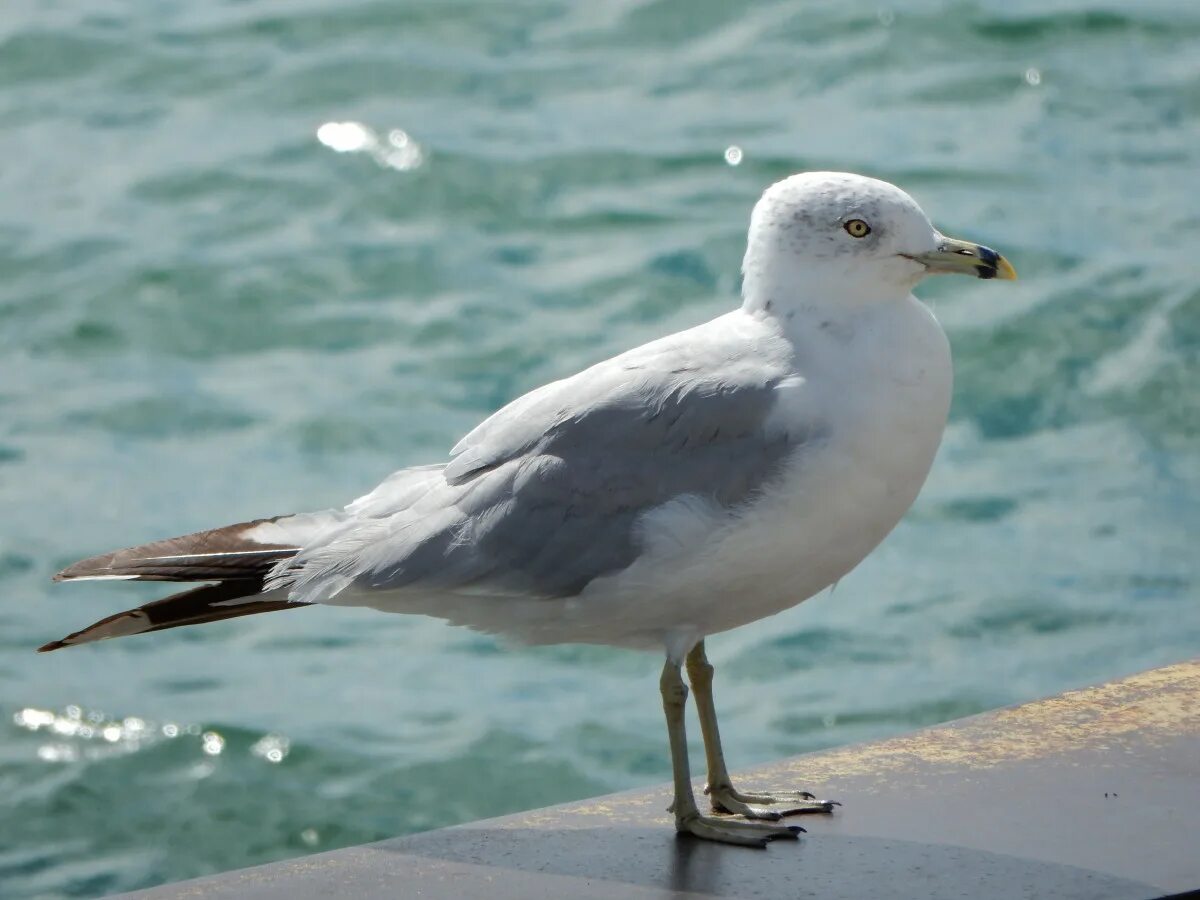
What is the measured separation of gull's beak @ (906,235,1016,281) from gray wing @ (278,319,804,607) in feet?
1.04

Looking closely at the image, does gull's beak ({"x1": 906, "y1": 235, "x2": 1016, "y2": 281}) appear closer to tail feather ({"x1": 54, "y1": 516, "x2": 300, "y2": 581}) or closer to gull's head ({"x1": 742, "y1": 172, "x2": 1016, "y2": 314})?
gull's head ({"x1": 742, "y1": 172, "x2": 1016, "y2": 314})

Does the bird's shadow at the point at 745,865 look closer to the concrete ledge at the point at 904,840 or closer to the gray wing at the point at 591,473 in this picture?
the concrete ledge at the point at 904,840

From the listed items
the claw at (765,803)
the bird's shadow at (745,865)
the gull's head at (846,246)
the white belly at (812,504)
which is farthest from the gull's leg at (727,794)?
the gull's head at (846,246)

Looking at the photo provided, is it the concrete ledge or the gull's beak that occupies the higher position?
the gull's beak

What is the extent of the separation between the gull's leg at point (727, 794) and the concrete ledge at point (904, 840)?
52 mm

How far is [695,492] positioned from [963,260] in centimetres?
65

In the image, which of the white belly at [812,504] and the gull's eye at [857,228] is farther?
the gull's eye at [857,228]

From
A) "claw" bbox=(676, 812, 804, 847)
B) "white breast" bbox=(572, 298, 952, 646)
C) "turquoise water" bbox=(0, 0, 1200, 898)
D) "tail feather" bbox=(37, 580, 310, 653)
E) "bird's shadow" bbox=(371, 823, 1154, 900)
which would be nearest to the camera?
"bird's shadow" bbox=(371, 823, 1154, 900)

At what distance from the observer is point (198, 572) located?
3443mm

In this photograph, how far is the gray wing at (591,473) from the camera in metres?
3.37

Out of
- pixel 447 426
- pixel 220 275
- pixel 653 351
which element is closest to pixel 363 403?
pixel 447 426

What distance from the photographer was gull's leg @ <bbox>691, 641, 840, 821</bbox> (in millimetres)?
3525

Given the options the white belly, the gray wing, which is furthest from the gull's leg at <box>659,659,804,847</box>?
the gray wing

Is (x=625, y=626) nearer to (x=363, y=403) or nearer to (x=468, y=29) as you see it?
(x=363, y=403)
